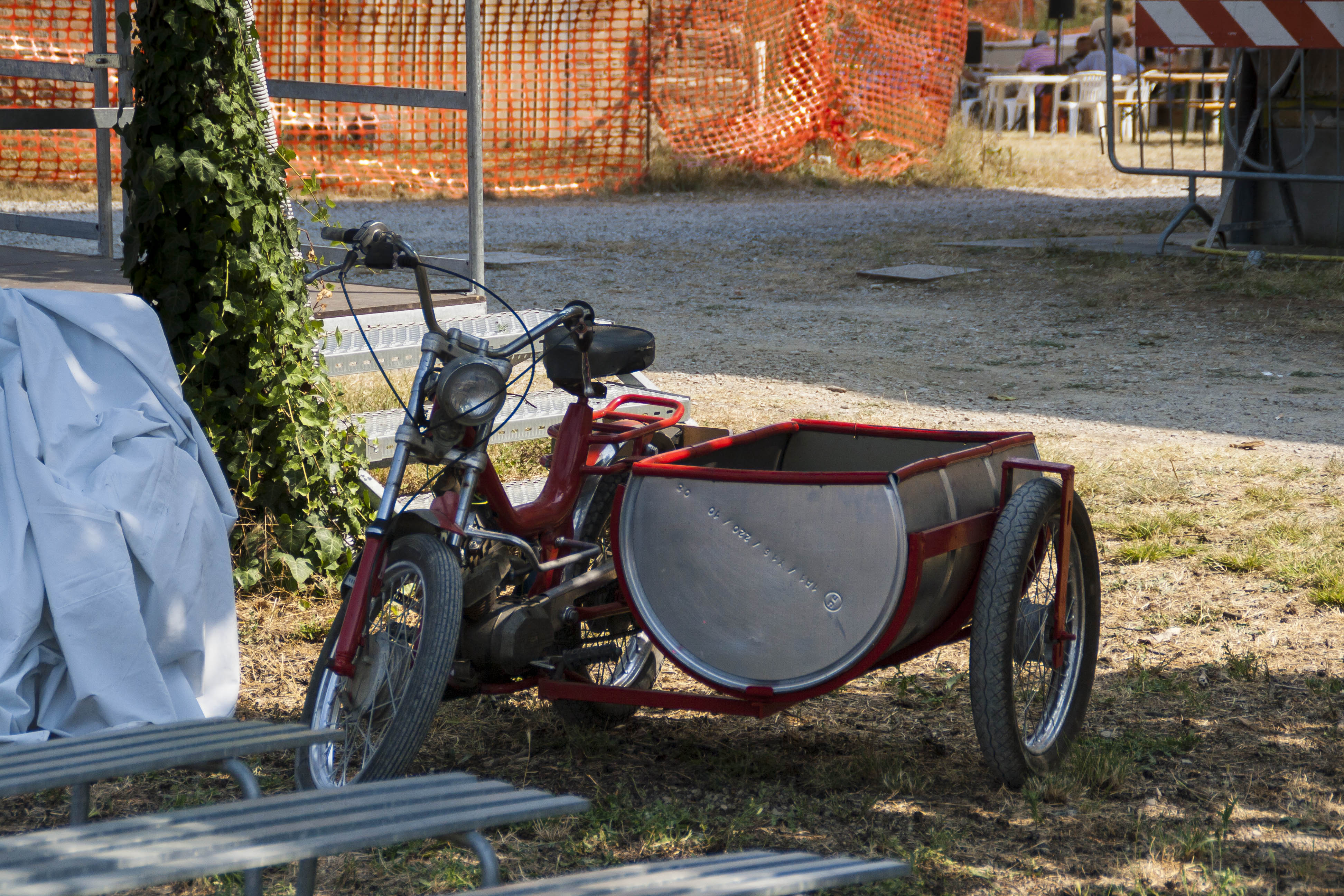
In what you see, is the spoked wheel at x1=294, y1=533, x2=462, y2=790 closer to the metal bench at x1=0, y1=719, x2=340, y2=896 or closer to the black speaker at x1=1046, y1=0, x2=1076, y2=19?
the metal bench at x1=0, y1=719, x2=340, y2=896

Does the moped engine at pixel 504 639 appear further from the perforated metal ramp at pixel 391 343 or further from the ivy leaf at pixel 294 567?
the perforated metal ramp at pixel 391 343

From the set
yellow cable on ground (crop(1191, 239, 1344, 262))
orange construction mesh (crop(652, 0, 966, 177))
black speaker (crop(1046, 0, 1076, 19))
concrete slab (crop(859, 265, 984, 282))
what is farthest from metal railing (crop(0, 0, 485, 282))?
black speaker (crop(1046, 0, 1076, 19))

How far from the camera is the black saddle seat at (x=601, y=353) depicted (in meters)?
3.17

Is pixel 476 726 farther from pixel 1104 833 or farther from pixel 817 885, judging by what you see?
pixel 817 885

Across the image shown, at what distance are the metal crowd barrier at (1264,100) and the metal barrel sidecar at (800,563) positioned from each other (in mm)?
7033

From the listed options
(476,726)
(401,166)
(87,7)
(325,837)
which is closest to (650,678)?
(476,726)

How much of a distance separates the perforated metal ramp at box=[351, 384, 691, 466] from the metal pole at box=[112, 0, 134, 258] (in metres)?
0.92

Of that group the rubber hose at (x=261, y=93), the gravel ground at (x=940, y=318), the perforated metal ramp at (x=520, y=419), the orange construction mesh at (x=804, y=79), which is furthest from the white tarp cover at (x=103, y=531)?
the orange construction mesh at (x=804, y=79)

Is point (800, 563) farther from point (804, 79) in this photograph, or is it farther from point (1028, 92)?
point (1028, 92)

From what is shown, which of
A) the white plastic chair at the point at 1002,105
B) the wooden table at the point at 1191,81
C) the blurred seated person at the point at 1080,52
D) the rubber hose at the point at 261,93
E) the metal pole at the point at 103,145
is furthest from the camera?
the blurred seated person at the point at 1080,52

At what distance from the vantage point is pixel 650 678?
3662 mm

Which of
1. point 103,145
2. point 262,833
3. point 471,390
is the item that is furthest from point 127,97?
point 262,833

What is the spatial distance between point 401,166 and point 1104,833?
13383 millimetres

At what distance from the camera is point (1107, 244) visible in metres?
11.0
